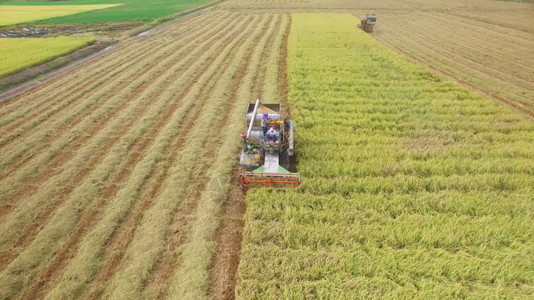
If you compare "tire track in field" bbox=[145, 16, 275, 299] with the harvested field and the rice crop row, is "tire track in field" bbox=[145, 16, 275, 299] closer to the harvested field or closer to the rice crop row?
the harvested field

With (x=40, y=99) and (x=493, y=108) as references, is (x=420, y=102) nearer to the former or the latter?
(x=493, y=108)

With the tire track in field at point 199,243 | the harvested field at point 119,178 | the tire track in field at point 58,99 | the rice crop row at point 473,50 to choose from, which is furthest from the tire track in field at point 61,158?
the rice crop row at point 473,50

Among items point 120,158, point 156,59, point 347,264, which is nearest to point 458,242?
point 347,264

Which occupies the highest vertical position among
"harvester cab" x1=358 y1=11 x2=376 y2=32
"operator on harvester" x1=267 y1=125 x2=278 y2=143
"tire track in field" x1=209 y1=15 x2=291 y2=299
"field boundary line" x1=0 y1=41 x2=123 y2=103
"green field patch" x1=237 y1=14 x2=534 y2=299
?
"harvester cab" x1=358 y1=11 x2=376 y2=32

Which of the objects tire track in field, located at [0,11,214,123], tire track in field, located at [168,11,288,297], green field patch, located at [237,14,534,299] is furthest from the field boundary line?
green field patch, located at [237,14,534,299]

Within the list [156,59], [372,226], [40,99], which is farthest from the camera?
[156,59]

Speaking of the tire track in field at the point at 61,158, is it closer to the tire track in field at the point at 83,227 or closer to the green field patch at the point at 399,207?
the tire track in field at the point at 83,227
